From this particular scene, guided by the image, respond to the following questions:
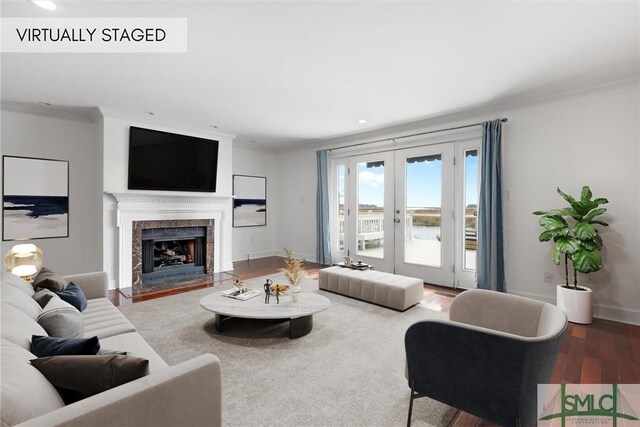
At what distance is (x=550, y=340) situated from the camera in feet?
4.30

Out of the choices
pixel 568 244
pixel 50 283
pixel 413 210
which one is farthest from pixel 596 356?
pixel 50 283

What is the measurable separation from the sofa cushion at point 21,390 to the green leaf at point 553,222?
13.8ft

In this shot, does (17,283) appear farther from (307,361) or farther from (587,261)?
(587,261)

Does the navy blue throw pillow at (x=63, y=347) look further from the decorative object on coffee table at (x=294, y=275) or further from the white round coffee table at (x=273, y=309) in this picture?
the decorative object on coffee table at (x=294, y=275)

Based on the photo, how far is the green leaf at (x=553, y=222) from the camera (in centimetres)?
337

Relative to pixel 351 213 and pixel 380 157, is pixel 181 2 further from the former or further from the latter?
pixel 351 213

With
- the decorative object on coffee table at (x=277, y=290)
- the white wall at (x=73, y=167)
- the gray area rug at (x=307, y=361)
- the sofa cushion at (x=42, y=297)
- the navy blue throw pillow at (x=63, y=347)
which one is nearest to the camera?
the navy blue throw pillow at (x=63, y=347)

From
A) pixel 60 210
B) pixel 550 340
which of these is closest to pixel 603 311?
pixel 550 340

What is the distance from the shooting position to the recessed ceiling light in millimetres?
2104

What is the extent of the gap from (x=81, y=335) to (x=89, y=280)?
4.26 feet

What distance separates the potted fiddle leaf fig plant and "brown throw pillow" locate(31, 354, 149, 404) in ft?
12.9

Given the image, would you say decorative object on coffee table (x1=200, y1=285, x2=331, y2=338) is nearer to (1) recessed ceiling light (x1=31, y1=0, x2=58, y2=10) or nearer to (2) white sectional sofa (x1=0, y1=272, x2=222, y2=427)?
(2) white sectional sofa (x1=0, y1=272, x2=222, y2=427)

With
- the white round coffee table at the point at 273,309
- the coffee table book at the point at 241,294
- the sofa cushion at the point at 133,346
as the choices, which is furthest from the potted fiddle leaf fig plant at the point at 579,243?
the sofa cushion at the point at 133,346

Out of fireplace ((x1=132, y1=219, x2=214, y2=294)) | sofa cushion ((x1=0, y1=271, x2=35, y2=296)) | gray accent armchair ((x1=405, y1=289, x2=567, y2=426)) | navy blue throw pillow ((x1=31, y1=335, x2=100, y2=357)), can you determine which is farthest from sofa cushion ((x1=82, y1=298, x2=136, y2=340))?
fireplace ((x1=132, y1=219, x2=214, y2=294))
